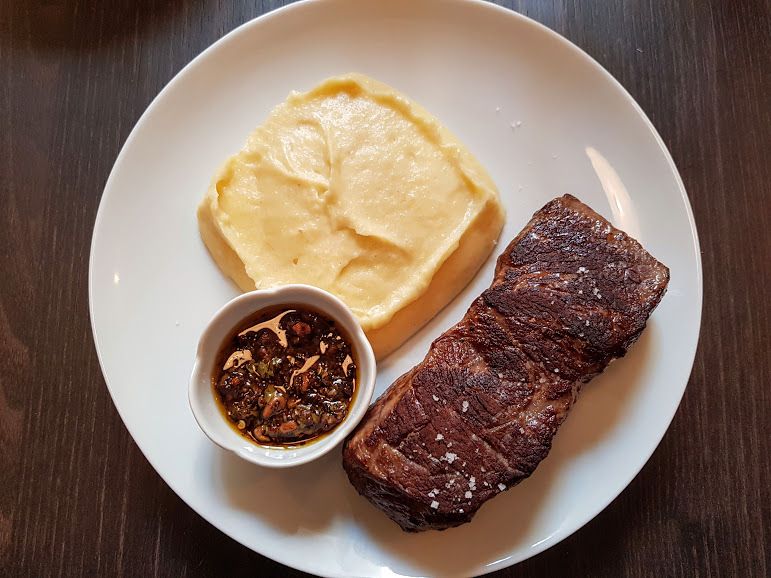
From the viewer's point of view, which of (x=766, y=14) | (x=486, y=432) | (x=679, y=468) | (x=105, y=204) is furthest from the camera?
(x=766, y=14)

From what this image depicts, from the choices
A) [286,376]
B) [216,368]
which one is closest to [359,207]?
[286,376]

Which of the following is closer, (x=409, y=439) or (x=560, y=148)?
(x=409, y=439)

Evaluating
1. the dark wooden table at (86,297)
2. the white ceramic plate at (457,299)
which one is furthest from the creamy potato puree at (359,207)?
Answer: the dark wooden table at (86,297)

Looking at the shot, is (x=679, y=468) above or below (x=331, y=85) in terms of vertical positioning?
below

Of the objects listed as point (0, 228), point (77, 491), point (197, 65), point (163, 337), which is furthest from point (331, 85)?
point (77, 491)

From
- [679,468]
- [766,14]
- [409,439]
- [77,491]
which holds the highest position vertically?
[766,14]

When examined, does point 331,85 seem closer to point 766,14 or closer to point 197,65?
point 197,65
